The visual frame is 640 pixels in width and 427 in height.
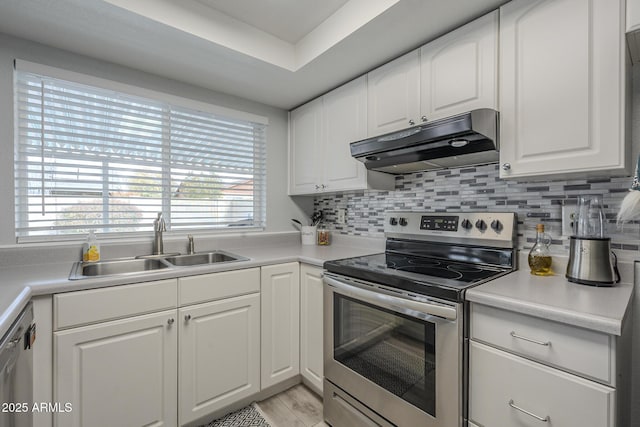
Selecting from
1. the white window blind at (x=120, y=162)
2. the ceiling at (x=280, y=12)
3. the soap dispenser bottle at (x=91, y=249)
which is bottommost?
the soap dispenser bottle at (x=91, y=249)

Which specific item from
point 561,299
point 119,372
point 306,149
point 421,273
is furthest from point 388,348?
point 306,149

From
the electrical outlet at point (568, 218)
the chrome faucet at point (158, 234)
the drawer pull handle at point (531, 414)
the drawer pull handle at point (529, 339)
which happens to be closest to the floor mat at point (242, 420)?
the chrome faucet at point (158, 234)

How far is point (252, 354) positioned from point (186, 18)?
1925 millimetres

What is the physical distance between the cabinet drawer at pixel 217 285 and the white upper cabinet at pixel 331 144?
91 cm

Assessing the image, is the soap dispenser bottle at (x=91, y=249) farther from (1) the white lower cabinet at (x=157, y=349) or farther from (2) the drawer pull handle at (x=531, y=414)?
(2) the drawer pull handle at (x=531, y=414)

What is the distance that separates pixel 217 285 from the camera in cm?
164

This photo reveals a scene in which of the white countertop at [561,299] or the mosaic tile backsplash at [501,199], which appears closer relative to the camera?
the white countertop at [561,299]

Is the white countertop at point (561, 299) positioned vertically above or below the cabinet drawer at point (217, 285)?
above

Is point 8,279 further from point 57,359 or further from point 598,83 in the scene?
point 598,83

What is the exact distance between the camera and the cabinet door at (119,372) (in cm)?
124

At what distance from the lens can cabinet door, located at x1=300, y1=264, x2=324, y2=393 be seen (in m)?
1.80

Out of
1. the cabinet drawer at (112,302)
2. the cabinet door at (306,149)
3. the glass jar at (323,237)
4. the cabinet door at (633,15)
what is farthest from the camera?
the glass jar at (323,237)

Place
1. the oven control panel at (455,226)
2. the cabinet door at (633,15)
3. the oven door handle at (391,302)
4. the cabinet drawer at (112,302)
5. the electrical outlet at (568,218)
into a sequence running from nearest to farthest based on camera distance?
the cabinet door at (633,15), the oven door handle at (391,302), the cabinet drawer at (112,302), the electrical outlet at (568,218), the oven control panel at (455,226)

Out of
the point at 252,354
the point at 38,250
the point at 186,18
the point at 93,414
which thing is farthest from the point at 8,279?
the point at 186,18
